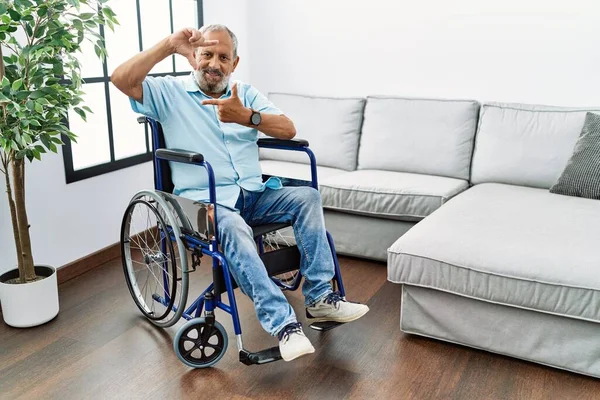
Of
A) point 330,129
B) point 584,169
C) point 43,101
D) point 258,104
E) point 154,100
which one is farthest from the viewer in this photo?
point 330,129

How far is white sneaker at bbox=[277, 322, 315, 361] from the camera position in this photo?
→ 74.6 inches

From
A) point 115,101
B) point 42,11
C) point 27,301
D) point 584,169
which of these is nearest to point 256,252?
point 27,301

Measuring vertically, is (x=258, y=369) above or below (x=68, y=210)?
below

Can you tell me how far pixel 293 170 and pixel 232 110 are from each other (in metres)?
1.30

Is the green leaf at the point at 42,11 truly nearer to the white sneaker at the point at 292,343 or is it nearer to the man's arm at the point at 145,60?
the man's arm at the point at 145,60

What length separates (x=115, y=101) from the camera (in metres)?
3.09

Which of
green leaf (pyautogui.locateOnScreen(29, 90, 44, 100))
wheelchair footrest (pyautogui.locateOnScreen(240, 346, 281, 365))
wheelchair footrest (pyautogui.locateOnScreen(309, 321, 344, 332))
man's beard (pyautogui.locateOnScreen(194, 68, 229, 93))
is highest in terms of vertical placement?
man's beard (pyautogui.locateOnScreen(194, 68, 229, 93))

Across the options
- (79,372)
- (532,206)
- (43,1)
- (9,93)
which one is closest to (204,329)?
(79,372)

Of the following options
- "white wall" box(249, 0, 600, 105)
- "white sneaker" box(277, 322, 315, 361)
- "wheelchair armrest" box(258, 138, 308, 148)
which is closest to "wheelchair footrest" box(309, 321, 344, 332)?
"white sneaker" box(277, 322, 315, 361)

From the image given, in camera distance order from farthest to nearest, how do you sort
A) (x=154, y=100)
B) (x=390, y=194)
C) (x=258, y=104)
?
(x=390, y=194)
(x=258, y=104)
(x=154, y=100)

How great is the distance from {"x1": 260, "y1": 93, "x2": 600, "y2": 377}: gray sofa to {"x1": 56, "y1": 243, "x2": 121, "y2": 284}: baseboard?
94 centimetres

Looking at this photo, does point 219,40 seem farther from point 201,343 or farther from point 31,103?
point 201,343

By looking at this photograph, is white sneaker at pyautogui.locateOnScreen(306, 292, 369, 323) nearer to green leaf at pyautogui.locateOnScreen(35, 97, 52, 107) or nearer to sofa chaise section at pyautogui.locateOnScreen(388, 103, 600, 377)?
sofa chaise section at pyautogui.locateOnScreen(388, 103, 600, 377)

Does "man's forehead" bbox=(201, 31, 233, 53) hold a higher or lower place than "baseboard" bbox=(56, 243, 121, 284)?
higher
